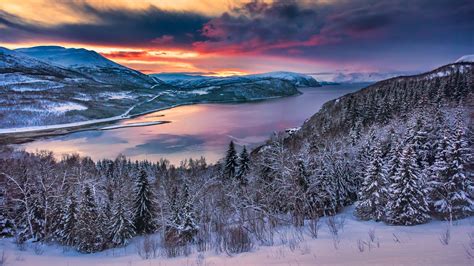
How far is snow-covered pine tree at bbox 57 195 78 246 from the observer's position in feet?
61.3

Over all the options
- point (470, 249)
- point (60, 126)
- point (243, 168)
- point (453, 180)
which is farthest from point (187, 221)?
point (60, 126)

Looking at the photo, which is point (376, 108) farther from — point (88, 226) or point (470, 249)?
point (470, 249)

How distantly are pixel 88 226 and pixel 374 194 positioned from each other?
60.1ft

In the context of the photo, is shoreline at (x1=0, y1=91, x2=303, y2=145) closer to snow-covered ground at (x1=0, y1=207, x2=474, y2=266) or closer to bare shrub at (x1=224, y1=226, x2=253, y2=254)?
bare shrub at (x1=224, y1=226, x2=253, y2=254)

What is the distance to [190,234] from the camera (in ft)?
57.9

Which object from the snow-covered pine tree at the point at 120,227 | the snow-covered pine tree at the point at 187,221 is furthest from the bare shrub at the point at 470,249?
the snow-covered pine tree at the point at 120,227

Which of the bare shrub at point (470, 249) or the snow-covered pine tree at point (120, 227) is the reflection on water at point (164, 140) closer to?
the snow-covered pine tree at point (120, 227)

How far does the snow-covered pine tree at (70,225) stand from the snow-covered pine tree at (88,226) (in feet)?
1.66

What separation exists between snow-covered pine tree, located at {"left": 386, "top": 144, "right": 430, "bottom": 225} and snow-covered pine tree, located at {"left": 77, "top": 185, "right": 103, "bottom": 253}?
59.8ft

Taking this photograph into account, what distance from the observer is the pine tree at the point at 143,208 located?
76.7ft

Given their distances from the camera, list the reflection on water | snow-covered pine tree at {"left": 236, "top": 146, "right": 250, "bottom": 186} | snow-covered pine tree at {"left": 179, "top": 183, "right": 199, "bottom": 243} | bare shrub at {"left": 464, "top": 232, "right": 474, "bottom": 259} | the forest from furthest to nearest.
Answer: the reflection on water < snow-covered pine tree at {"left": 236, "top": 146, "right": 250, "bottom": 186} < snow-covered pine tree at {"left": 179, "top": 183, "right": 199, "bottom": 243} < the forest < bare shrub at {"left": 464, "top": 232, "right": 474, "bottom": 259}

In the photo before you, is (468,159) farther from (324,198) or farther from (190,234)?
(190,234)

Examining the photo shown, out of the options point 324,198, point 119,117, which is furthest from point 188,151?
point 119,117

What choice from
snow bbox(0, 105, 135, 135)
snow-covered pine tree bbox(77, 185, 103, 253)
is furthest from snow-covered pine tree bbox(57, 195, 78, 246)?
snow bbox(0, 105, 135, 135)
